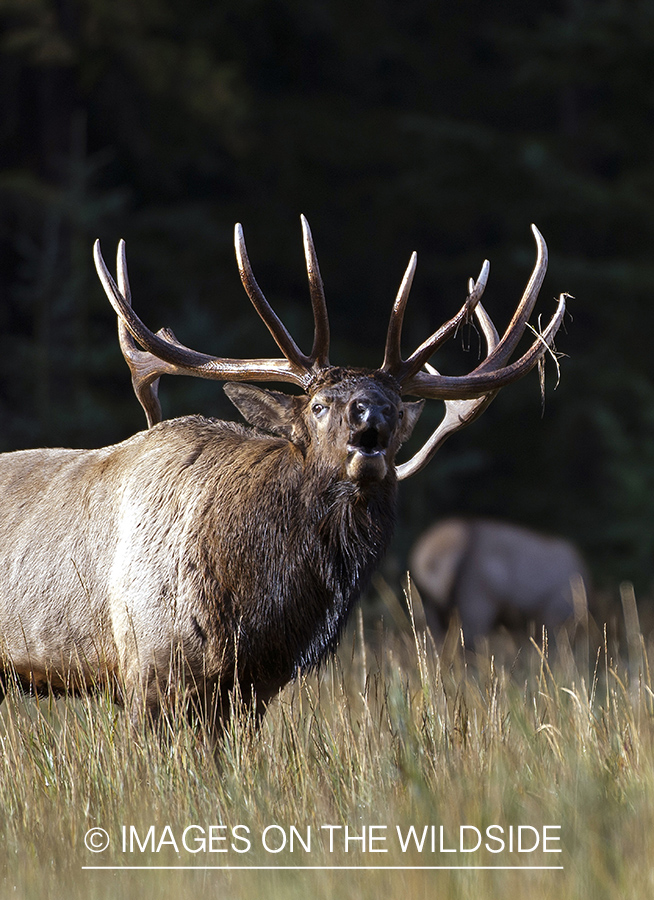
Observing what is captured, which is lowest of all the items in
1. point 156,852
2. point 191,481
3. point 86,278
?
point 156,852

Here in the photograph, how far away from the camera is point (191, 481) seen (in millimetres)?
3580

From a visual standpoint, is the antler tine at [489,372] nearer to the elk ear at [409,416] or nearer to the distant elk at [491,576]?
the elk ear at [409,416]

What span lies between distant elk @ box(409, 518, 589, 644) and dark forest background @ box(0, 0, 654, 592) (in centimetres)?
301

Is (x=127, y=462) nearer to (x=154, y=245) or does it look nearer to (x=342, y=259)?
(x=154, y=245)

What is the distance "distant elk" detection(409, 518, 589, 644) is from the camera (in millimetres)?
8977

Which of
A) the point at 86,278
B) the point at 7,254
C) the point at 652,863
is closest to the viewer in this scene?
the point at 652,863

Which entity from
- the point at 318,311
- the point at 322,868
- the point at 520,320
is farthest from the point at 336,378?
the point at 322,868

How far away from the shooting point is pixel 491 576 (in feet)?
29.7

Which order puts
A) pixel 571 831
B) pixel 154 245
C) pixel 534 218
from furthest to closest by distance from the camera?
pixel 534 218
pixel 154 245
pixel 571 831

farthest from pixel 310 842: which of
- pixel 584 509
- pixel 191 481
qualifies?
pixel 584 509

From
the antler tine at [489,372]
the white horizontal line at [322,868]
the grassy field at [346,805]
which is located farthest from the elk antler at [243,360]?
the white horizontal line at [322,868]

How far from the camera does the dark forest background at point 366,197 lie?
11.1 metres

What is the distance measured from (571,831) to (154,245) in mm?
11286

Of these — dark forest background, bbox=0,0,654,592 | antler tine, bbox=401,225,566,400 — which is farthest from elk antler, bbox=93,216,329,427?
dark forest background, bbox=0,0,654,592
